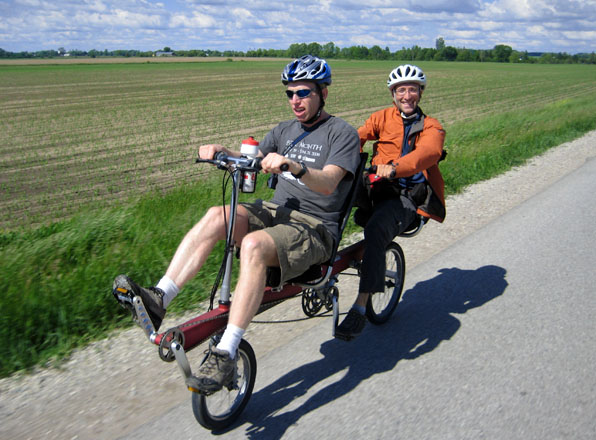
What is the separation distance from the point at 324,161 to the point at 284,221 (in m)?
0.46

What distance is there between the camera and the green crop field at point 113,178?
3.96 m

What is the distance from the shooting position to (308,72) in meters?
3.36

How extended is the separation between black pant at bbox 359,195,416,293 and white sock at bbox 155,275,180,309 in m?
1.41

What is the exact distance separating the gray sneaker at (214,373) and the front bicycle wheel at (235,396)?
0.12 metres

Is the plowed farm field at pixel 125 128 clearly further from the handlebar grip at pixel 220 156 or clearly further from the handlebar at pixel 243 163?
the handlebar at pixel 243 163

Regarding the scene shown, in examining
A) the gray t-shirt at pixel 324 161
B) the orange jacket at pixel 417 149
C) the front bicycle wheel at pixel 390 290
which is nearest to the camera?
the gray t-shirt at pixel 324 161

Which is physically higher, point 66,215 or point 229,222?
point 229,222

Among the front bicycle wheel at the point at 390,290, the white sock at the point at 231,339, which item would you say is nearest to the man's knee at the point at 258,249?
the white sock at the point at 231,339

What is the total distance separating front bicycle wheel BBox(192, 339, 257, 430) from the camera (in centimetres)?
284

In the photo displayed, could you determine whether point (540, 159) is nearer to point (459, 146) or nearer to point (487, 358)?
point (459, 146)

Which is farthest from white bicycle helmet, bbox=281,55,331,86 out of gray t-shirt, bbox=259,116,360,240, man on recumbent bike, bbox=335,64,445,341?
man on recumbent bike, bbox=335,64,445,341

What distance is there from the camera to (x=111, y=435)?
2748 mm

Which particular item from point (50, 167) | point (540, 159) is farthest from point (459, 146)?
point (50, 167)

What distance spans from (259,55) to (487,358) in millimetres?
148643
